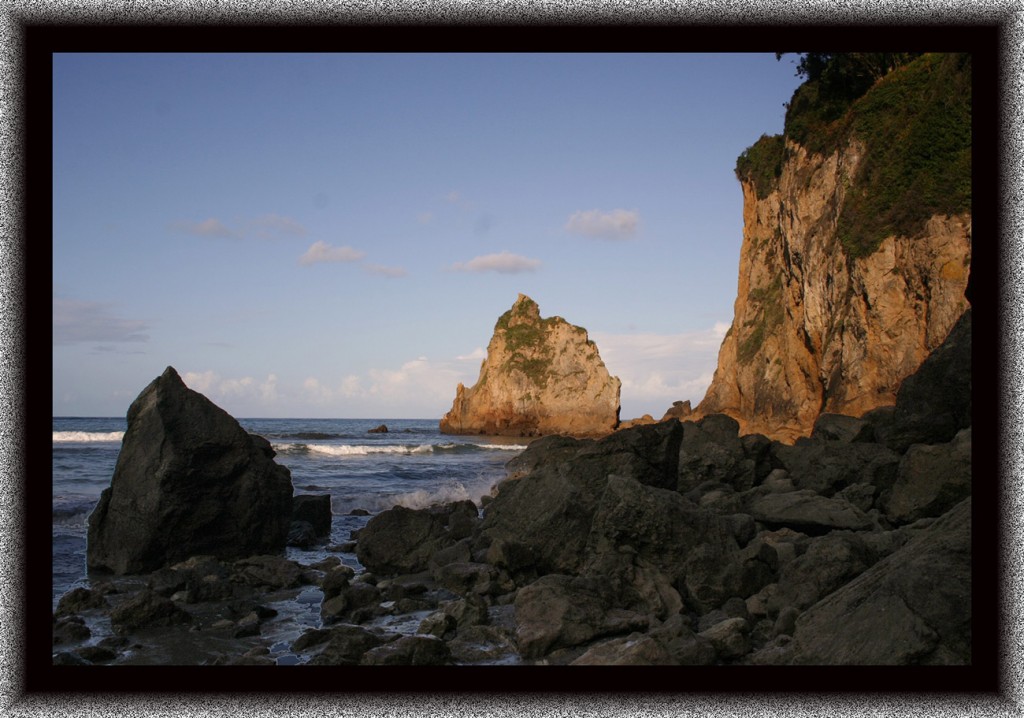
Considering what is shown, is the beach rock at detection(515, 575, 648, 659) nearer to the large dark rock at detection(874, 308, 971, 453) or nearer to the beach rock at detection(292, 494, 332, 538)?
the beach rock at detection(292, 494, 332, 538)

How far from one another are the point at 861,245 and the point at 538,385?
55.1 m

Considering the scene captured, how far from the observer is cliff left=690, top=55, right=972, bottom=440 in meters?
23.2

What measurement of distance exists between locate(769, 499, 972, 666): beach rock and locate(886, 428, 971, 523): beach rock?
11.8 ft

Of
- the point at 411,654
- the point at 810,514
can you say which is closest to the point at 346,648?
the point at 411,654

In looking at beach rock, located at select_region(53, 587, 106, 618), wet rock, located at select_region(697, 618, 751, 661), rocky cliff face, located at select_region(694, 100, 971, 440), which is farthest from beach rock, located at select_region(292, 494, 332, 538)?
rocky cliff face, located at select_region(694, 100, 971, 440)

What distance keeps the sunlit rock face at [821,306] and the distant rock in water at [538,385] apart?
116 ft

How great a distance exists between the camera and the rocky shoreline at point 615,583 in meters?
5.50

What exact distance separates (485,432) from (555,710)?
80.1 metres

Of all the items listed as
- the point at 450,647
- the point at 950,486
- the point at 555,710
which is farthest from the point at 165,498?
the point at 950,486

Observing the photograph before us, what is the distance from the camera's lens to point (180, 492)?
31.7 ft

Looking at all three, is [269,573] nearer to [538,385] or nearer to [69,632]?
[69,632]

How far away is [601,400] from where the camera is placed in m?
79.6

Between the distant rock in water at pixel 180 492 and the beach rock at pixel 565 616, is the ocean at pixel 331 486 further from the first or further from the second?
the beach rock at pixel 565 616

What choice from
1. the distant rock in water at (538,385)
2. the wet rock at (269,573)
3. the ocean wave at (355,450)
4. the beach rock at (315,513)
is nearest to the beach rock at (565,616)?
the wet rock at (269,573)
